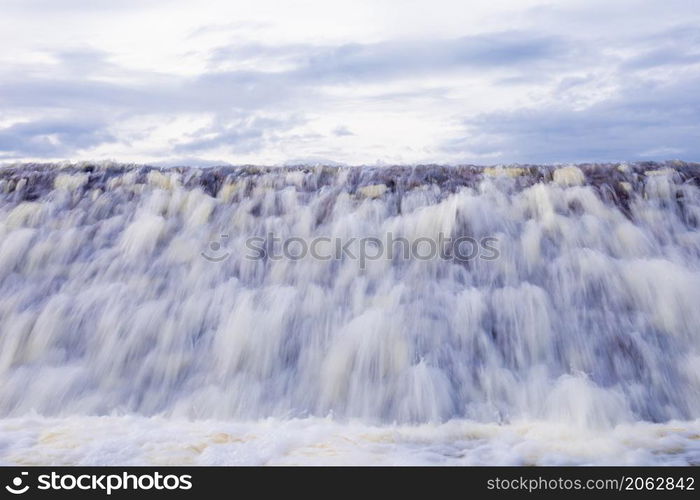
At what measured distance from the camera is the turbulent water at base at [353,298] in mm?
5348

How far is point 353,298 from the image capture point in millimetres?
6250

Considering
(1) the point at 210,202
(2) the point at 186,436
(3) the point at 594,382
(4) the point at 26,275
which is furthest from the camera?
(1) the point at 210,202

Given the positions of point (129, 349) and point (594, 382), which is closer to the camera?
point (594, 382)

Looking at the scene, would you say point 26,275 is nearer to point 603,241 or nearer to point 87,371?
point 87,371

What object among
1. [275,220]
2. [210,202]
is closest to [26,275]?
[210,202]

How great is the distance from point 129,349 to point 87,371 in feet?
1.30

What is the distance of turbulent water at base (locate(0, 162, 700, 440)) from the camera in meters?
5.35

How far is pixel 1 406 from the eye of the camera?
5.50m

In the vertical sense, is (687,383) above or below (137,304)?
below

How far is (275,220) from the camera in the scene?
24.0 ft
